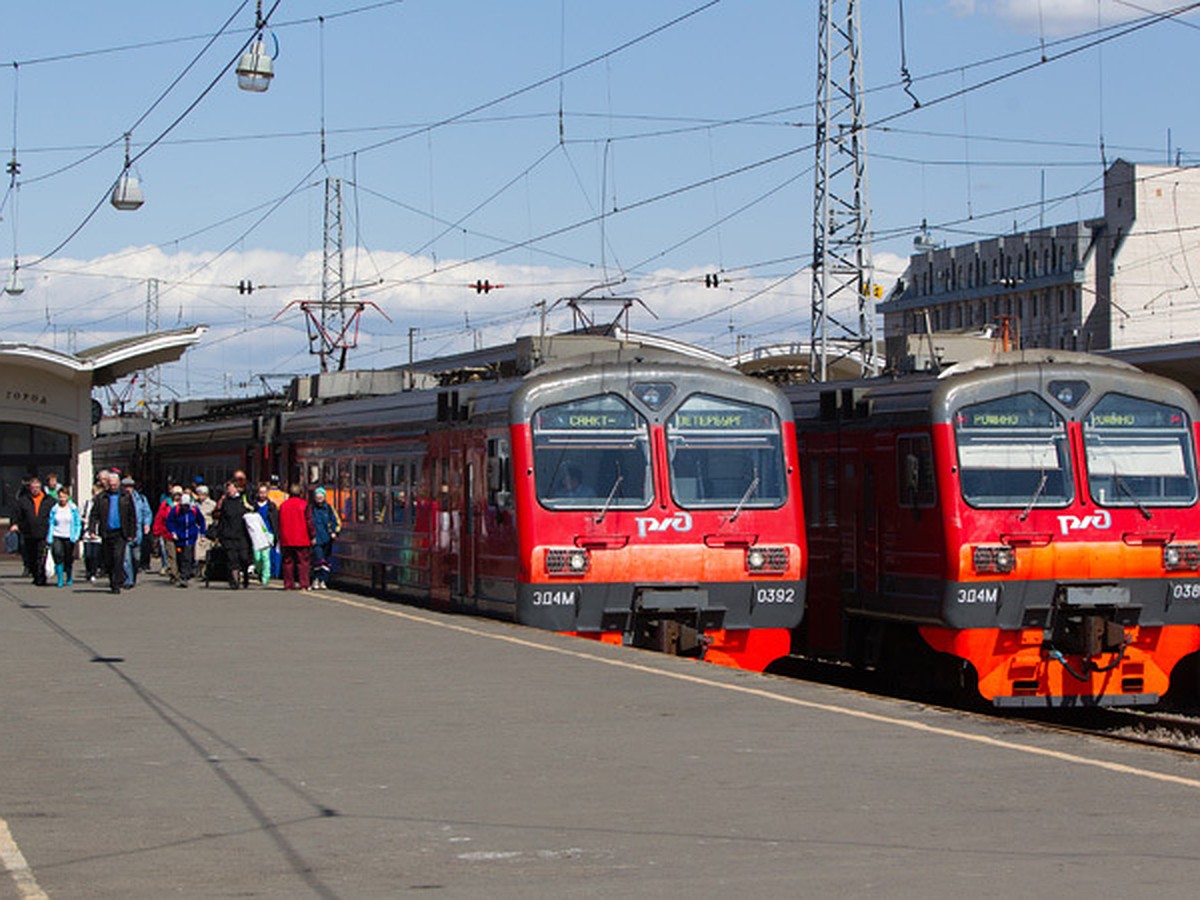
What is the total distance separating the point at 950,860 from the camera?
7.88 meters

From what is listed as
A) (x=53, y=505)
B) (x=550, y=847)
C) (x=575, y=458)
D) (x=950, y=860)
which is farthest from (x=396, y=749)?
(x=53, y=505)

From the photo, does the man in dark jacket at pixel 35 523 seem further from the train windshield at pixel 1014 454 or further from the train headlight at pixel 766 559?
the train windshield at pixel 1014 454

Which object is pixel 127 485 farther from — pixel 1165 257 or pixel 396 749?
pixel 1165 257

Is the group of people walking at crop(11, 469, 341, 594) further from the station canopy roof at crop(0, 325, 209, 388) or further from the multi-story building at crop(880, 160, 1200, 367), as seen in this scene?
the multi-story building at crop(880, 160, 1200, 367)

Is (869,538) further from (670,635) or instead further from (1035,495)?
(670,635)

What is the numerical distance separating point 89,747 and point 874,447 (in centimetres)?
979

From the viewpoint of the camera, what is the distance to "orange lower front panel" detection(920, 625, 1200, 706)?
17609mm

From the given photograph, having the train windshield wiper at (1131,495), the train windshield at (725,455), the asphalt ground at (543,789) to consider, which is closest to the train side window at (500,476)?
the train windshield at (725,455)

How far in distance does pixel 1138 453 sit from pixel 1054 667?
6.96 feet

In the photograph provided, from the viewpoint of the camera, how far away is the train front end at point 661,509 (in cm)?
1817

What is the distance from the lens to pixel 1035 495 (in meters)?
17.8

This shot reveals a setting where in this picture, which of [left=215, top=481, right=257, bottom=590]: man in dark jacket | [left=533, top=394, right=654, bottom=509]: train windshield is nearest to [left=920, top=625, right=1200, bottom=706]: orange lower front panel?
[left=533, top=394, right=654, bottom=509]: train windshield

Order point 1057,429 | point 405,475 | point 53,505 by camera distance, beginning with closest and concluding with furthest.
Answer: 1. point 1057,429
2. point 405,475
3. point 53,505

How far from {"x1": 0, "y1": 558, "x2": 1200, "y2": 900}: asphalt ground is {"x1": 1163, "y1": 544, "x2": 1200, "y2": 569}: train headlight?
491cm
